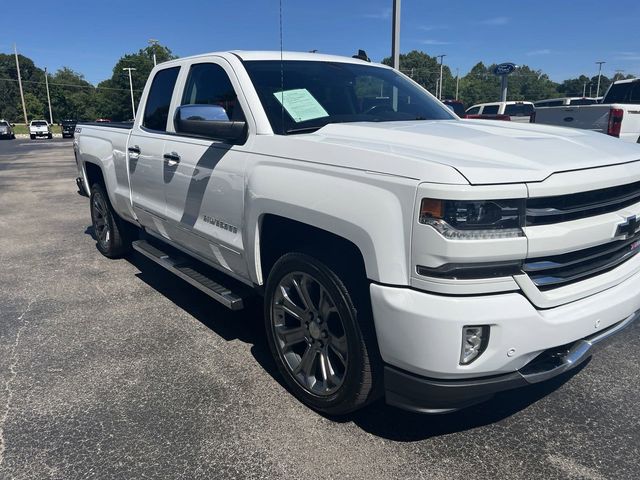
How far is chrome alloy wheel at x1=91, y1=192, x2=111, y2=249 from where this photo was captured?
588 centimetres

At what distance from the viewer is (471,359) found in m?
2.17

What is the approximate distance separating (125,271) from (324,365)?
11.7 ft

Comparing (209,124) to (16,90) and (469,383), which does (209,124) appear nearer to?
(469,383)

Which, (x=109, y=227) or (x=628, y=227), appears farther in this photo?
(x=109, y=227)

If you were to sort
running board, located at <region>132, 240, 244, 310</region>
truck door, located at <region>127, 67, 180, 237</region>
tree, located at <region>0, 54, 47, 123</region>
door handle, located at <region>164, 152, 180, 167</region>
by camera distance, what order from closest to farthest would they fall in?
running board, located at <region>132, 240, 244, 310</region> → door handle, located at <region>164, 152, 180, 167</region> → truck door, located at <region>127, 67, 180, 237</region> → tree, located at <region>0, 54, 47, 123</region>

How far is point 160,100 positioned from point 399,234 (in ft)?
10.5

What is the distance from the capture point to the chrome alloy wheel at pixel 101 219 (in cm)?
588

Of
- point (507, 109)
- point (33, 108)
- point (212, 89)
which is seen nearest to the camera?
point (212, 89)

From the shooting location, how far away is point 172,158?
12.8ft

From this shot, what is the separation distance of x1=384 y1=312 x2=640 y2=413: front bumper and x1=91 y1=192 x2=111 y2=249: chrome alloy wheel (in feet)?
14.7

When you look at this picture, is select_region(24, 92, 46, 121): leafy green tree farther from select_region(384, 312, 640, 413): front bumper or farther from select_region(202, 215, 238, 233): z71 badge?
select_region(384, 312, 640, 413): front bumper

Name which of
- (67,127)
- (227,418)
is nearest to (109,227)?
(227,418)

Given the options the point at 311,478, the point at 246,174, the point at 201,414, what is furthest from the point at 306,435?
the point at 246,174

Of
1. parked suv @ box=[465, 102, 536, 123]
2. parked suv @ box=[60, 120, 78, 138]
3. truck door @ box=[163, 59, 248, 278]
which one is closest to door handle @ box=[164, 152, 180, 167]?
truck door @ box=[163, 59, 248, 278]
